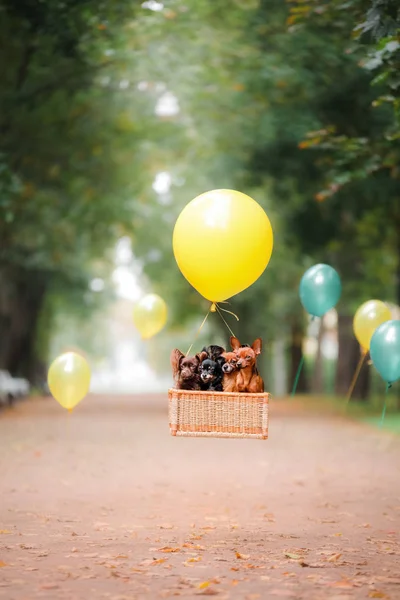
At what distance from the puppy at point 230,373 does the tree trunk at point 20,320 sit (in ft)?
75.2

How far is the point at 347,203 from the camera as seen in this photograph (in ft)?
72.3

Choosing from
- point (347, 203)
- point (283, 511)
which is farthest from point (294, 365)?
point (283, 511)

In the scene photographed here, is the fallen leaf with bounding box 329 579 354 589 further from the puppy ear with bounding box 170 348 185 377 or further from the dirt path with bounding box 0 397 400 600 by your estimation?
the puppy ear with bounding box 170 348 185 377

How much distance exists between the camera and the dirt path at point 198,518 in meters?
6.19

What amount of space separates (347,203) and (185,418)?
1565cm

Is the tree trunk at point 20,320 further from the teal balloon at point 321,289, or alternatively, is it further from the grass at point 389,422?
the teal balloon at point 321,289

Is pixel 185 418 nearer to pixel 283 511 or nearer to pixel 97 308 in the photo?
pixel 283 511

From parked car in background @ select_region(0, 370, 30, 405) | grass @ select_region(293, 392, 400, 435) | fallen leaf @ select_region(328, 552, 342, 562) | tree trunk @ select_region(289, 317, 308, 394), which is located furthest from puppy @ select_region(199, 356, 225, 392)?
tree trunk @ select_region(289, 317, 308, 394)

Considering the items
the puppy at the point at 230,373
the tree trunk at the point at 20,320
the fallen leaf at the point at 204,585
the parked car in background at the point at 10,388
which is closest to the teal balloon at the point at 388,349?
the puppy at the point at 230,373

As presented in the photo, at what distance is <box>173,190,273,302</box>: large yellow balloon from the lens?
7.38 m

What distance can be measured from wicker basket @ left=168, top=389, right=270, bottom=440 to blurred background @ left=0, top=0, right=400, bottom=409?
4.43 metres

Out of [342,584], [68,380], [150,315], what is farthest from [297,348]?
[342,584]

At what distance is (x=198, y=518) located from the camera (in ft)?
29.1

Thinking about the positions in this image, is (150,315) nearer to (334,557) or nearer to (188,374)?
(188,374)
